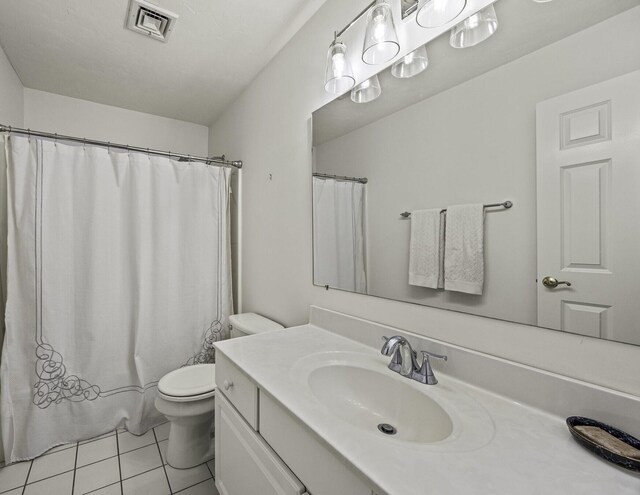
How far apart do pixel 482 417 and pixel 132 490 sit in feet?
5.50

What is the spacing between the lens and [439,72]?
990 millimetres

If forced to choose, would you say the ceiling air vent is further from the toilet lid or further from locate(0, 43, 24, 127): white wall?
the toilet lid

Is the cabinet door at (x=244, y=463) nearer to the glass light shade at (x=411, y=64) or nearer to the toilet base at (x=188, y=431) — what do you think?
the toilet base at (x=188, y=431)

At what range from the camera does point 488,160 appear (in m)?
0.86

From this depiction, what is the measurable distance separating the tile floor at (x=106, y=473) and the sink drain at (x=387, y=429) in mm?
1115

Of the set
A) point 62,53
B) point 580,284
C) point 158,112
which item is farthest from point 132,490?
point 158,112

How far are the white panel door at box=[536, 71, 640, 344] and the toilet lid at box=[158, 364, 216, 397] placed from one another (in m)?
1.54

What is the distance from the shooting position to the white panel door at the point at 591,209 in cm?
63

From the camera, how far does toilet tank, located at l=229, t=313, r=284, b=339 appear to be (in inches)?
69.2

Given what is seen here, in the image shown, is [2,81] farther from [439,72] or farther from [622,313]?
[622,313]

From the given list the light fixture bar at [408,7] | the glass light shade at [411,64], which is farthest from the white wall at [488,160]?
the light fixture bar at [408,7]

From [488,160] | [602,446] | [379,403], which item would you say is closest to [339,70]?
[488,160]

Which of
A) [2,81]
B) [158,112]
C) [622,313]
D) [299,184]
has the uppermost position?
[158,112]

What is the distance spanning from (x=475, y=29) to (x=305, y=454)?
49.7 inches
